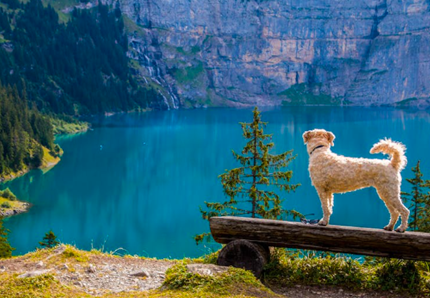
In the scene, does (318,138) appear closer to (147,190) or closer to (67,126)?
(147,190)

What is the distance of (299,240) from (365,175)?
6.13ft

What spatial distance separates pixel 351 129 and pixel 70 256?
147 meters

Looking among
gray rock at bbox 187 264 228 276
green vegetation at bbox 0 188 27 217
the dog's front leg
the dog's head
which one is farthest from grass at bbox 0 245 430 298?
green vegetation at bbox 0 188 27 217

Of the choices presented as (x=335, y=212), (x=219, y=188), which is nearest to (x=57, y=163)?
(x=219, y=188)

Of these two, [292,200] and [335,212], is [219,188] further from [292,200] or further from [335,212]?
[335,212]

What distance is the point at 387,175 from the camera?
10.1 m

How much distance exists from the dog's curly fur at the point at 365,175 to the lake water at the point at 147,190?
68.3 ft

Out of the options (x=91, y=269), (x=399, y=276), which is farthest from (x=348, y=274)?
(x=91, y=269)

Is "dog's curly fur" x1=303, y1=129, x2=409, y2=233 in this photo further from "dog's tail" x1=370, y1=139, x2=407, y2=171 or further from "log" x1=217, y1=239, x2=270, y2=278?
"log" x1=217, y1=239, x2=270, y2=278

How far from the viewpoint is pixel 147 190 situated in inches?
3068

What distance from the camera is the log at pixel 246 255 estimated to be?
10.9 m

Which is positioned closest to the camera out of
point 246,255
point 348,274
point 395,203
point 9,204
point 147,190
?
point 395,203

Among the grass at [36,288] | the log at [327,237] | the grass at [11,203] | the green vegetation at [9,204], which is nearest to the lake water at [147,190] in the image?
the green vegetation at [9,204]

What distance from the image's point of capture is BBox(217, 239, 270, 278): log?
10.9 metres
